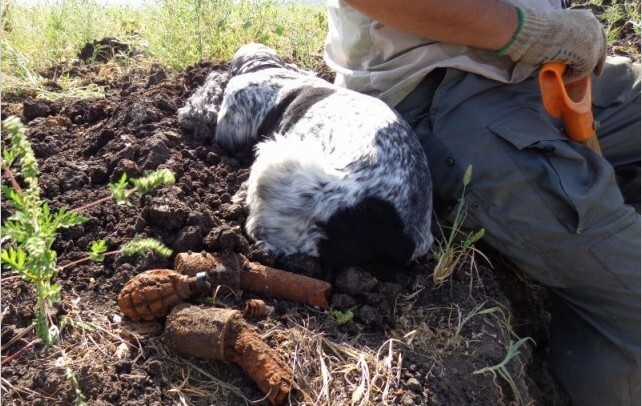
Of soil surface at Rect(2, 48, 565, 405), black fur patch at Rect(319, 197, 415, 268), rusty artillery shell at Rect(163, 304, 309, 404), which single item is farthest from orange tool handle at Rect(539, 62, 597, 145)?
rusty artillery shell at Rect(163, 304, 309, 404)

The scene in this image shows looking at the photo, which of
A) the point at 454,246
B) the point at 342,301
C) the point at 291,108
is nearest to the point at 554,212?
the point at 454,246

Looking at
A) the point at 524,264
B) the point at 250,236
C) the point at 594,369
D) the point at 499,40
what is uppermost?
the point at 499,40

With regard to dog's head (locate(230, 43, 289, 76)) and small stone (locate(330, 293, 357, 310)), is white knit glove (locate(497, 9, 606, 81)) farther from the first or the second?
dog's head (locate(230, 43, 289, 76))

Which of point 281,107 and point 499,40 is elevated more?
point 499,40

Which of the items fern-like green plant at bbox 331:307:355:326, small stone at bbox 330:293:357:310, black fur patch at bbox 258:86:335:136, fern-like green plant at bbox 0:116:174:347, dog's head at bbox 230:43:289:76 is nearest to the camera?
fern-like green plant at bbox 0:116:174:347

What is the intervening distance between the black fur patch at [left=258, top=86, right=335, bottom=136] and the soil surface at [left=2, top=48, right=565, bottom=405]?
0.87 ft

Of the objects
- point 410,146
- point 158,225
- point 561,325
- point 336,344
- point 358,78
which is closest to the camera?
point 336,344

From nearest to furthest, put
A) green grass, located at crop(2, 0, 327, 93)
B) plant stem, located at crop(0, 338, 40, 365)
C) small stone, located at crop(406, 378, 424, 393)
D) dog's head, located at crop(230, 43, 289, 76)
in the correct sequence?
plant stem, located at crop(0, 338, 40, 365)
small stone, located at crop(406, 378, 424, 393)
dog's head, located at crop(230, 43, 289, 76)
green grass, located at crop(2, 0, 327, 93)

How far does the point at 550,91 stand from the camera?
3.00m

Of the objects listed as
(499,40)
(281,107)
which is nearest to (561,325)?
(499,40)

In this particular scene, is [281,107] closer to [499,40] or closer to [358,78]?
[358,78]

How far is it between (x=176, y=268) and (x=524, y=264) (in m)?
1.57

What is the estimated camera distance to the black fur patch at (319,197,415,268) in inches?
109

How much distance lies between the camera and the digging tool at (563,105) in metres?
2.97
